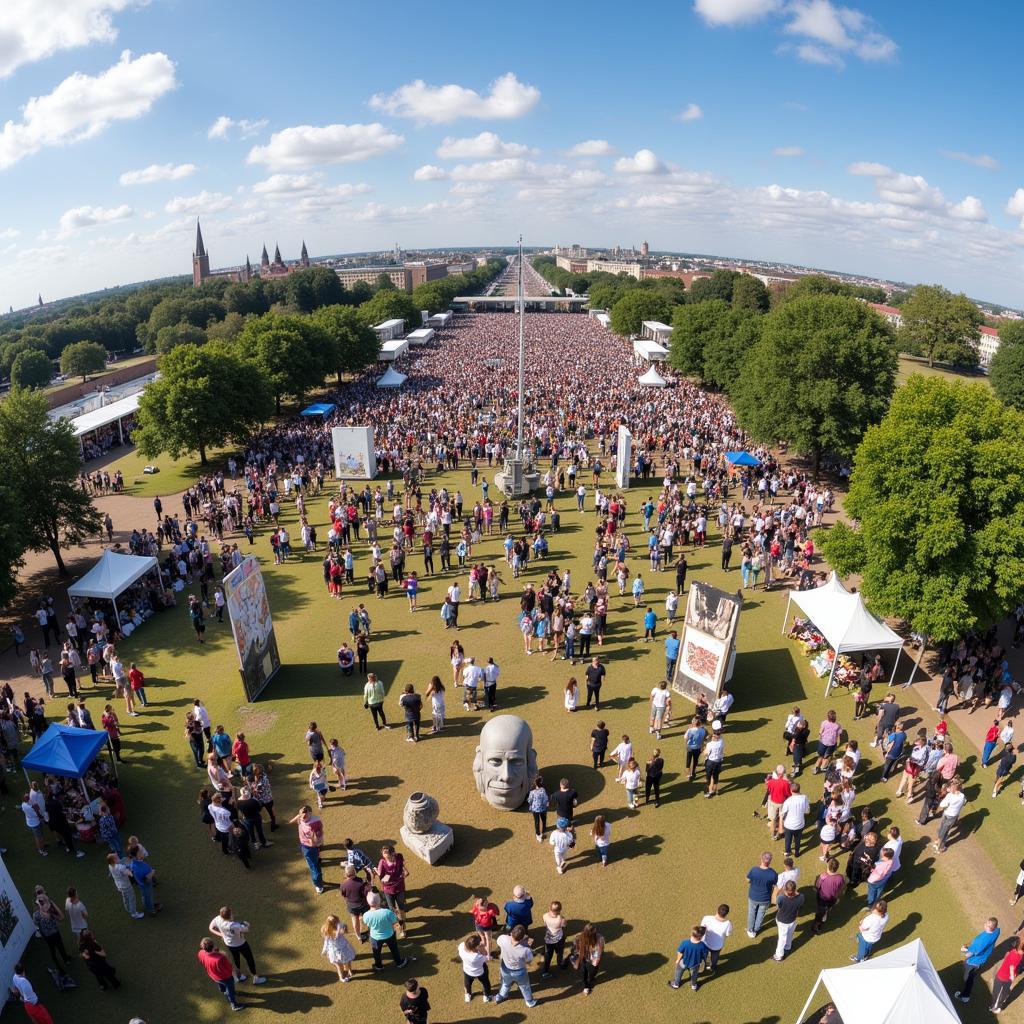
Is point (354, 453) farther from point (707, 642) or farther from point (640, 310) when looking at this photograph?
point (640, 310)

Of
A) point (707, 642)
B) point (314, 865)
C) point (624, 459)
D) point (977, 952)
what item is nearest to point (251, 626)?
point (314, 865)

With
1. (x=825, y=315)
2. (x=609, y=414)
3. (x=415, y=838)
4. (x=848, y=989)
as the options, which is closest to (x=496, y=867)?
(x=415, y=838)

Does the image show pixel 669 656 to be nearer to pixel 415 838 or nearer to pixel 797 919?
pixel 797 919

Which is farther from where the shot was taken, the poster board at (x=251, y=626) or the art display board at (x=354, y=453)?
the art display board at (x=354, y=453)

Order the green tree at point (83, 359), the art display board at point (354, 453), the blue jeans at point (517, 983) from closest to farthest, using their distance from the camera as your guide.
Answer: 1. the blue jeans at point (517, 983)
2. the art display board at point (354, 453)
3. the green tree at point (83, 359)

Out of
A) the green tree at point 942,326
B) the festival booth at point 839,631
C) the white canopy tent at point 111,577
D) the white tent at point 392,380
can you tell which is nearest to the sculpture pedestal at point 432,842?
the festival booth at point 839,631

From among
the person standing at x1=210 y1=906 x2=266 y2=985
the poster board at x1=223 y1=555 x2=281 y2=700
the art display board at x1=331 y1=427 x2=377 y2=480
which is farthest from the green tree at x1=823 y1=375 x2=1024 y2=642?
the art display board at x1=331 y1=427 x2=377 y2=480

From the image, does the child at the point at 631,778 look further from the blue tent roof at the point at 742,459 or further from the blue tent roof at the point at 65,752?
the blue tent roof at the point at 742,459
